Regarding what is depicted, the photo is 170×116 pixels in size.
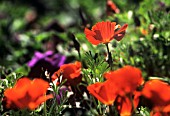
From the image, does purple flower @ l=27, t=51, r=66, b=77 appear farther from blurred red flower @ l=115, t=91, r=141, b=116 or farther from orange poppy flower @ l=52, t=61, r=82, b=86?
blurred red flower @ l=115, t=91, r=141, b=116

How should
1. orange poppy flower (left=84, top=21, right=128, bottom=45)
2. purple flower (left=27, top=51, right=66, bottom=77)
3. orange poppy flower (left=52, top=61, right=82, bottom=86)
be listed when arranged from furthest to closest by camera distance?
purple flower (left=27, top=51, right=66, bottom=77), orange poppy flower (left=52, top=61, right=82, bottom=86), orange poppy flower (left=84, top=21, right=128, bottom=45)

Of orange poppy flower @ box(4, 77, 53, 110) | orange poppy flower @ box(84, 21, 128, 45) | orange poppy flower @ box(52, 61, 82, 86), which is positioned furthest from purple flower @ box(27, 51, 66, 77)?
orange poppy flower @ box(4, 77, 53, 110)

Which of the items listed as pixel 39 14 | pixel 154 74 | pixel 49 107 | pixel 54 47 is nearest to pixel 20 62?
pixel 54 47

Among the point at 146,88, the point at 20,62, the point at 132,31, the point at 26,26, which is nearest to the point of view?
the point at 146,88

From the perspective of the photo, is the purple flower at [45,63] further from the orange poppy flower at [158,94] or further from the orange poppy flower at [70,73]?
the orange poppy flower at [158,94]

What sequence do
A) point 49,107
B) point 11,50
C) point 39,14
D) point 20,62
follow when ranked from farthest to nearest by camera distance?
point 39,14 → point 11,50 → point 20,62 → point 49,107

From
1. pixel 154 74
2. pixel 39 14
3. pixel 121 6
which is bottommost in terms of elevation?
pixel 154 74

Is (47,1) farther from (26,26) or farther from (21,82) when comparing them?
(21,82)
